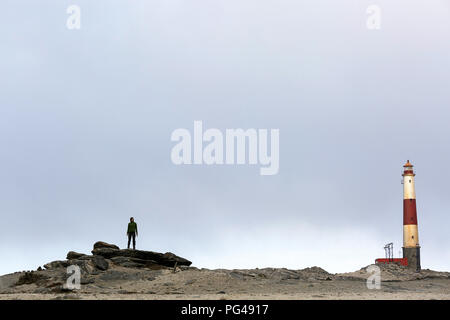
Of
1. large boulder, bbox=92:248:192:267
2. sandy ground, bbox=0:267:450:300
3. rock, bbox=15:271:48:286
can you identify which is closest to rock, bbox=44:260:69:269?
sandy ground, bbox=0:267:450:300

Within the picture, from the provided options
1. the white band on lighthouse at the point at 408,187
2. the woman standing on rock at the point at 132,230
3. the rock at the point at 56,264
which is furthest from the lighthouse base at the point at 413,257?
the rock at the point at 56,264

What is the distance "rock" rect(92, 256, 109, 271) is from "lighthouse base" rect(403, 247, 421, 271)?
33150mm

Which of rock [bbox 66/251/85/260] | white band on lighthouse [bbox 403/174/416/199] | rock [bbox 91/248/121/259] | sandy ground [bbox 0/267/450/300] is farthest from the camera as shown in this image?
white band on lighthouse [bbox 403/174/416/199]

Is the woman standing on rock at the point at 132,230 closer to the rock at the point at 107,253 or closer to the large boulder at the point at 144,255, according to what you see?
the large boulder at the point at 144,255

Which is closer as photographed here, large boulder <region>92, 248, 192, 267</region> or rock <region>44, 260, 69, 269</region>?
rock <region>44, 260, 69, 269</region>

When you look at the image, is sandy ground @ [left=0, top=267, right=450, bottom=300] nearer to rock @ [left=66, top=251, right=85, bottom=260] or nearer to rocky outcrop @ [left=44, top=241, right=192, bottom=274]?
rocky outcrop @ [left=44, top=241, right=192, bottom=274]

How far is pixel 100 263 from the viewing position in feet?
113

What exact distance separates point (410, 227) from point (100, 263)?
33.9 metres

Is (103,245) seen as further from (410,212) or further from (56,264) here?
(410,212)

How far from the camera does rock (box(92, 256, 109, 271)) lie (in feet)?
112

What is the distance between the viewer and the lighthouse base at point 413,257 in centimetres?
5591

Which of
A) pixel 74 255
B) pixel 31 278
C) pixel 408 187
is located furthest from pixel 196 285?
pixel 408 187
